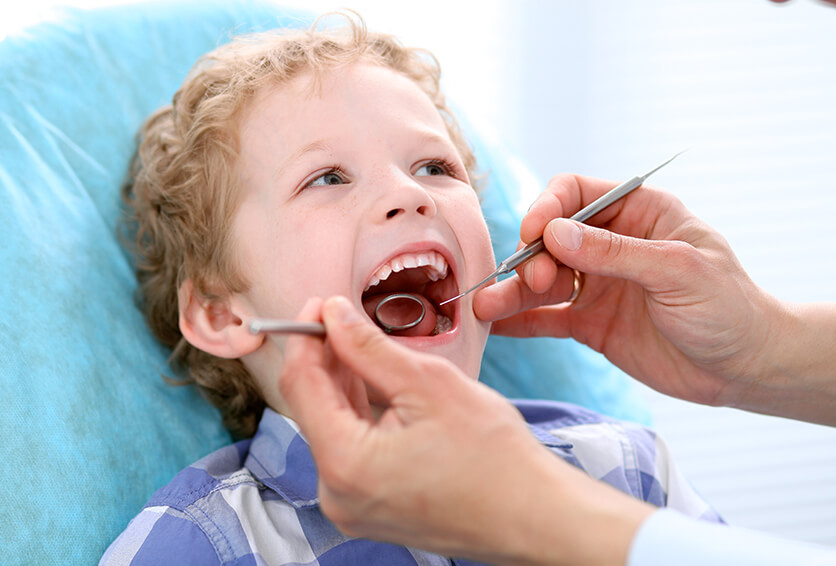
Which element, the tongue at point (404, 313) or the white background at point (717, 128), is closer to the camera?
the tongue at point (404, 313)

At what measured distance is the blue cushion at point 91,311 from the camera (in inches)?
44.9

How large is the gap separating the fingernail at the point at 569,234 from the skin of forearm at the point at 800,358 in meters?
0.37

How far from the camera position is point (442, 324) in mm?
1299

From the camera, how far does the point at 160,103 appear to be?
1.60 meters

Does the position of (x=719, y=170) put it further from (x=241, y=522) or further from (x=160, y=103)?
(x=241, y=522)

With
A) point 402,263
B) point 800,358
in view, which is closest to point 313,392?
point 402,263

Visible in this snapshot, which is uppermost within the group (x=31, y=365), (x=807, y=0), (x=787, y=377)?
(x=807, y=0)

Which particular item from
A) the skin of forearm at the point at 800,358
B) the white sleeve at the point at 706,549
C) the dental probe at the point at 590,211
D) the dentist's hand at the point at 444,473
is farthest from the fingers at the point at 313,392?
the skin of forearm at the point at 800,358

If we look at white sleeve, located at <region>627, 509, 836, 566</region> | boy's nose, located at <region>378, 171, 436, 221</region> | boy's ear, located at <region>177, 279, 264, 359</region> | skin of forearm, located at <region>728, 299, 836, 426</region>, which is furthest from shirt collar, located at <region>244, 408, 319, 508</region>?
skin of forearm, located at <region>728, 299, 836, 426</region>

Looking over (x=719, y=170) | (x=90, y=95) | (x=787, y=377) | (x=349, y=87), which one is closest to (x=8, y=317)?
(x=90, y=95)

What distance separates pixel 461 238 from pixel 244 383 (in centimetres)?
56

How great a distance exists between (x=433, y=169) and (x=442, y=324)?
28cm

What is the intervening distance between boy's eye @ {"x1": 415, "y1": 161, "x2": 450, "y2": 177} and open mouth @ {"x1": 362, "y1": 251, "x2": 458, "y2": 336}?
0.17 metres

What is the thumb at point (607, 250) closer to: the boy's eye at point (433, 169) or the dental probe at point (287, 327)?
the boy's eye at point (433, 169)
